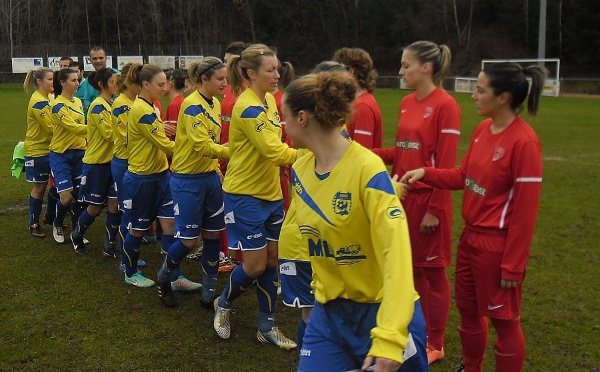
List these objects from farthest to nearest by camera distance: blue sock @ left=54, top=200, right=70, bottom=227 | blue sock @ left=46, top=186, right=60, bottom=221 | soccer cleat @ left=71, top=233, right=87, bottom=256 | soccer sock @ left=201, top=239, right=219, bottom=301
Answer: blue sock @ left=46, top=186, right=60, bottom=221 → blue sock @ left=54, top=200, right=70, bottom=227 → soccer cleat @ left=71, top=233, right=87, bottom=256 → soccer sock @ left=201, top=239, right=219, bottom=301

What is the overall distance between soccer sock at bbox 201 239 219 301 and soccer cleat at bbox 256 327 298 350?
36.0 inches

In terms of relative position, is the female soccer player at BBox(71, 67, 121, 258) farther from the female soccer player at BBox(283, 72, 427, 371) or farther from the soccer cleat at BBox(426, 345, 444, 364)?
the female soccer player at BBox(283, 72, 427, 371)

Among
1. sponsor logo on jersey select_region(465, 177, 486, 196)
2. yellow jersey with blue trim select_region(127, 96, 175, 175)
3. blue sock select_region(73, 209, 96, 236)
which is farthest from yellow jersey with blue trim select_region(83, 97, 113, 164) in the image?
Result: sponsor logo on jersey select_region(465, 177, 486, 196)

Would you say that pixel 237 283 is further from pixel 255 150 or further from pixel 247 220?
pixel 255 150

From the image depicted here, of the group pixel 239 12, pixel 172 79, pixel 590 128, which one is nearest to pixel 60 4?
pixel 239 12

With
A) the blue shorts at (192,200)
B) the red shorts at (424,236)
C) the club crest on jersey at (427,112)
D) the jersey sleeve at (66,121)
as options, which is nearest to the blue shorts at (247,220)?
the blue shorts at (192,200)

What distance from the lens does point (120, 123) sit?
22.5 feet

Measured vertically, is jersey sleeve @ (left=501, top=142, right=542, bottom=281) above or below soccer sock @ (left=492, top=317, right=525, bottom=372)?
above

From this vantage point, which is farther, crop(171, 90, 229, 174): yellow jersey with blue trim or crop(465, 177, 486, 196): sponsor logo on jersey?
crop(171, 90, 229, 174): yellow jersey with blue trim

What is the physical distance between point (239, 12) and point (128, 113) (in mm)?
60745

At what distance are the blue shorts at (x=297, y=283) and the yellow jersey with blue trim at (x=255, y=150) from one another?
2.67 feet

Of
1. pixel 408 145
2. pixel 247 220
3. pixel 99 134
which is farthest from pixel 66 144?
pixel 408 145

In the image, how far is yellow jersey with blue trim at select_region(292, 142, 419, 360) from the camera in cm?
236

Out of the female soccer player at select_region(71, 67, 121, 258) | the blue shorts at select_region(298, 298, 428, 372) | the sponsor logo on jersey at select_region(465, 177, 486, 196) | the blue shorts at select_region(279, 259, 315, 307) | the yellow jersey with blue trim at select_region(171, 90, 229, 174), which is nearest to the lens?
the blue shorts at select_region(298, 298, 428, 372)
